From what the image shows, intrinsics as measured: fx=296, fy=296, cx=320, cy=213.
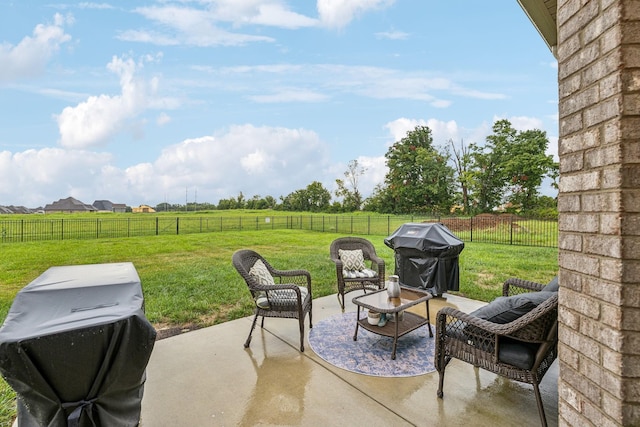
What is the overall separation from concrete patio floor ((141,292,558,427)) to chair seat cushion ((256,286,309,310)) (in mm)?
435

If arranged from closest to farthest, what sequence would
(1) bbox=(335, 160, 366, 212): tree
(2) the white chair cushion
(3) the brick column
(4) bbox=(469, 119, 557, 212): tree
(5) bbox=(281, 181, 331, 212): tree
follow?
(3) the brick column < (2) the white chair cushion < (4) bbox=(469, 119, 557, 212): tree < (1) bbox=(335, 160, 366, 212): tree < (5) bbox=(281, 181, 331, 212): tree

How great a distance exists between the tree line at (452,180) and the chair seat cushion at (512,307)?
56.1 ft

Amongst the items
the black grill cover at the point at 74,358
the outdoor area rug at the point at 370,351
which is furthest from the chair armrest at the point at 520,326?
the black grill cover at the point at 74,358

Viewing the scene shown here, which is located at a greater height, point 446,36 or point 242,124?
point 242,124

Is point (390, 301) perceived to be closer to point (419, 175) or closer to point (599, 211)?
point (599, 211)

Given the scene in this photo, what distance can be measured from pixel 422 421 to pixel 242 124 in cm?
2185

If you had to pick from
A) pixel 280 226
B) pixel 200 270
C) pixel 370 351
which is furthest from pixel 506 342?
pixel 280 226

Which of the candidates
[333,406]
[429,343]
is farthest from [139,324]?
[429,343]

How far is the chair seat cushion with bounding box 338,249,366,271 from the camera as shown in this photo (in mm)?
4639

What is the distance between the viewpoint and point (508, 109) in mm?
21078

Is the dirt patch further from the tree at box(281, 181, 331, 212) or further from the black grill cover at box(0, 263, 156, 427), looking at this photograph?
the tree at box(281, 181, 331, 212)

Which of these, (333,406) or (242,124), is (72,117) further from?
(242,124)

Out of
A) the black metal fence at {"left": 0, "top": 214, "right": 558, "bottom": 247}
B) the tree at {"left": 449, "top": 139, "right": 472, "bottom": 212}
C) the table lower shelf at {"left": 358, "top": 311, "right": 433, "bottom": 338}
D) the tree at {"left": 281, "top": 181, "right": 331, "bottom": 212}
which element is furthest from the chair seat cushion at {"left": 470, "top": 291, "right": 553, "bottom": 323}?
the tree at {"left": 281, "top": 181, "right": 331, "bottom": 212}

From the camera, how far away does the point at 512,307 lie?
2.04 metres
